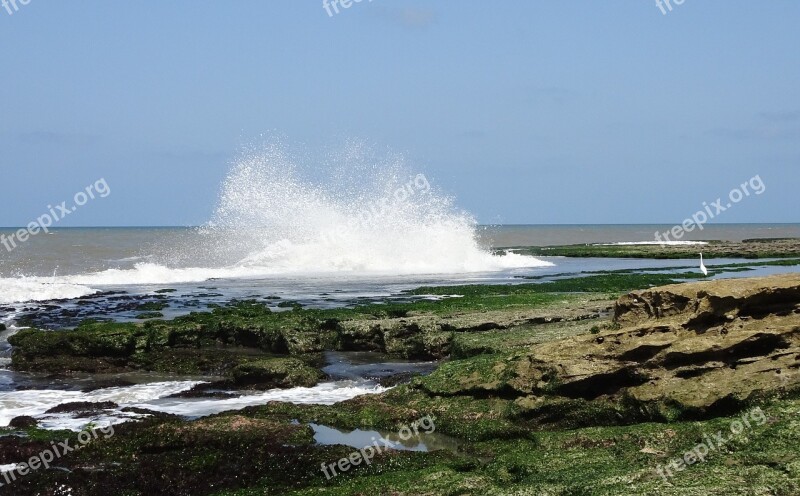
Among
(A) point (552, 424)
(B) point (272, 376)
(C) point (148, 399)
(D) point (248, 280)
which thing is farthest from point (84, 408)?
(D) point (248, 280)

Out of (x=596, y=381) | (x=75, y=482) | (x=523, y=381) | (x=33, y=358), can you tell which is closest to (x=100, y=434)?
(x=75, y=482)

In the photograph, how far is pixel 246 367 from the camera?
54.3ft

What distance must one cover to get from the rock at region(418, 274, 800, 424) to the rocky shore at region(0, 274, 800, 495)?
0.08 feet

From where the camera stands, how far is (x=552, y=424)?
11688mm

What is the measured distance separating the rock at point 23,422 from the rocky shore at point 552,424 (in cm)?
4

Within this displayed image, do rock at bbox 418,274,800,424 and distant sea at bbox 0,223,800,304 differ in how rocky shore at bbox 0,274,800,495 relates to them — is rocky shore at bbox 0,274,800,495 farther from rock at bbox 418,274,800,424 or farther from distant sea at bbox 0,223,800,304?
distant sea at bbox 0,223,800,304

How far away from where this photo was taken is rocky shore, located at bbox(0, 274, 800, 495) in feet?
29.2

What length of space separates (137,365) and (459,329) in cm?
849

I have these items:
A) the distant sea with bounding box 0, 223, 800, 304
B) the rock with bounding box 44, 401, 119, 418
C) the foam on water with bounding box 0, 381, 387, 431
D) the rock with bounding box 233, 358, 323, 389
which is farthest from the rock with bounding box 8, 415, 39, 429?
the distant sea with bounding box 0, 223, 800, 304

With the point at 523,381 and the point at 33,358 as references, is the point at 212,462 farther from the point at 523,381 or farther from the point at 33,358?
the point at 33,358

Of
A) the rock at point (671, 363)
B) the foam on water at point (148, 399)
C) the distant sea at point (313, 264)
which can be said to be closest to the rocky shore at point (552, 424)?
the rock at point (671, 363)

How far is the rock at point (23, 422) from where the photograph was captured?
12522mm

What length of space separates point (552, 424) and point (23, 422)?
8910 mm

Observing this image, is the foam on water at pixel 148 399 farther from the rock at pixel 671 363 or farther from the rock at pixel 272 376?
the rock at pixel 671 363
